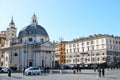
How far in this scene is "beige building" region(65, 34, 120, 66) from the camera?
89.7 m

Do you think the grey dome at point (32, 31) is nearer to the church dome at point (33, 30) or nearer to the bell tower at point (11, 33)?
the church dome at point (33, 30)

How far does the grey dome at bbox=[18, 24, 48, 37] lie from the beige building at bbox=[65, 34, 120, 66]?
1971cm

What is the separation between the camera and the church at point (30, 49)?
7944 centimetres

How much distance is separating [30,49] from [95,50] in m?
25.2

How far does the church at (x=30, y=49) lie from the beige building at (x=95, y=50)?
17525mm

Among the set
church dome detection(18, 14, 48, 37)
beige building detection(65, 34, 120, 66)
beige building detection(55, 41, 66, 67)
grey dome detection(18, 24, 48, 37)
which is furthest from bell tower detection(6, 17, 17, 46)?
beige building detection(65, 34, 120, 66)

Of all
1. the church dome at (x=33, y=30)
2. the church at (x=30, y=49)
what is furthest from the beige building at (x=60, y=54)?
the church dome at (x=33, y=30)

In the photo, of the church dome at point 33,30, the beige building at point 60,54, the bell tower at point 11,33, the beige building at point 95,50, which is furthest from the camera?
the beige building at point 60,54

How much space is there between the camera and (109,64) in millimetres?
88625

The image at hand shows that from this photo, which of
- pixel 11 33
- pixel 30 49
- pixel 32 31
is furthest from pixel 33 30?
pixel 11 33

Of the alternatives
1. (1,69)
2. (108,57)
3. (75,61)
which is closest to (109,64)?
(108,57)

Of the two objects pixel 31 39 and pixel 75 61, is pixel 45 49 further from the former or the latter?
pixel 75 61

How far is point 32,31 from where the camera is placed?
8075 cm

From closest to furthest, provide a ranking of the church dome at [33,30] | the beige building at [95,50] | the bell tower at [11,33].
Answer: the church dome at [33,30] → the bell tower at [11,33] → the beige building at [95,50]
